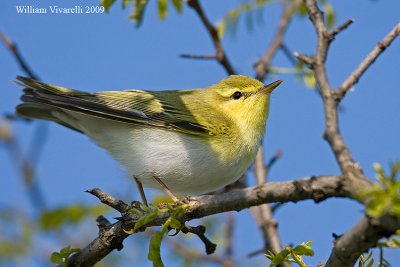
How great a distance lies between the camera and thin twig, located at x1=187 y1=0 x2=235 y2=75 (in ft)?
15.2

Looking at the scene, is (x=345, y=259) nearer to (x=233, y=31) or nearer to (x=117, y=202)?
(x=117, y=202)

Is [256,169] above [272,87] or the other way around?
the other way around

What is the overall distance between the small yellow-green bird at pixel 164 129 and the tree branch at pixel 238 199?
1.38m

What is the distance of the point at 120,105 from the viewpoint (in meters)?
4.87

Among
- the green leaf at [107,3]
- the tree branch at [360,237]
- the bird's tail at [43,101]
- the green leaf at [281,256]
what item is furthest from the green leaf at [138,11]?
the tree branch at [360,237]

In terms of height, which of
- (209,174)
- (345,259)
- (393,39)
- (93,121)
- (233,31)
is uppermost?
(233,31)

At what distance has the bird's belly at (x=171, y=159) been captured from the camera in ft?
14.5

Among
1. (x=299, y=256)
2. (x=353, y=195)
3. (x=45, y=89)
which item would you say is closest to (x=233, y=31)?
(x=45, y=89)

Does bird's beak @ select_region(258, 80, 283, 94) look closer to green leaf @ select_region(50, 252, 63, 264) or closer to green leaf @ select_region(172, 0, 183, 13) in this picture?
green leaf @ select_region(172, 0, 183, 13)

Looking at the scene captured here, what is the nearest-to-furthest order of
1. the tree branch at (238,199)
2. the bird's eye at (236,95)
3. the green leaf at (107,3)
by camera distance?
1. the tree branch at (238,199)
2. the green leaf at (107,3)
3. the bird's eye at (236,95)

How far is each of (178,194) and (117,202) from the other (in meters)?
2.06

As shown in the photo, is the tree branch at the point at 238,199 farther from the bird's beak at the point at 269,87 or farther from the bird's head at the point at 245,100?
the bird's beak at the point at 269,87

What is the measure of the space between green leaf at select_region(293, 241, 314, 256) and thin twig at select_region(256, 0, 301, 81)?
3488 mm

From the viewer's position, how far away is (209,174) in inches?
174
